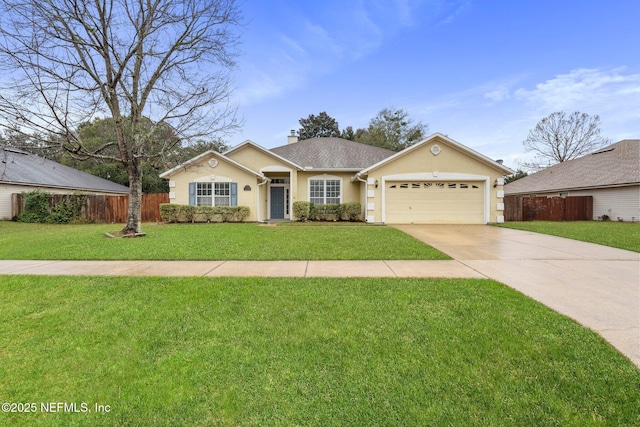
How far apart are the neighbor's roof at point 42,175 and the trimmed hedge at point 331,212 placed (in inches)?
639

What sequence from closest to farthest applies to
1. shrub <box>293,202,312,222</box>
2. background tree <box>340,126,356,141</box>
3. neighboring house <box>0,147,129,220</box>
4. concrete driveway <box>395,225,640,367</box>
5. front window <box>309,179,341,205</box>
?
concrete driveway <box>395,225,640,367</box>
shrub <box>293,202,312,222</box>
neighboring house <box>0,147,129,220</box>
front window <box>309,179,341,205</box>
background tree <box>340,126,356,141</box>

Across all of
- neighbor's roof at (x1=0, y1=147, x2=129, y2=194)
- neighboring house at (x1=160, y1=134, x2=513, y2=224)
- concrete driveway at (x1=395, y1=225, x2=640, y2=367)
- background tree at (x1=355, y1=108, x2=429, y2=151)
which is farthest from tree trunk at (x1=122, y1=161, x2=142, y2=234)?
background tree at (x1=355, y1=108, x2=429, y2=151)

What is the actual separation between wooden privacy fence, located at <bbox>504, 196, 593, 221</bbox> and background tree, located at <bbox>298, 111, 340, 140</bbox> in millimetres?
33002

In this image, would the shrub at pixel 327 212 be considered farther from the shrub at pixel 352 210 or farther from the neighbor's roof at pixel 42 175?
the neighbor's roof at pixel 42 175

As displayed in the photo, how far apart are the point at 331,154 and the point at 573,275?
14.8 m

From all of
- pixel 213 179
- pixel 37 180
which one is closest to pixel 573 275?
pixel 213 179

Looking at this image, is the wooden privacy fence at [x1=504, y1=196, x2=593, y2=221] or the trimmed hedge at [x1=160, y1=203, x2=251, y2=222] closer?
the trimmed hedge at [x1=160, y1=203, x2=251, y2=222]

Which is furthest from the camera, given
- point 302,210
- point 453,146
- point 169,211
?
point 302,210

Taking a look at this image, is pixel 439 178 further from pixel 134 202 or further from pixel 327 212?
pixel 134 202

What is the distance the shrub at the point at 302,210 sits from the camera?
15.9 metres

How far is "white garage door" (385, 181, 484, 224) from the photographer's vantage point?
1503cm

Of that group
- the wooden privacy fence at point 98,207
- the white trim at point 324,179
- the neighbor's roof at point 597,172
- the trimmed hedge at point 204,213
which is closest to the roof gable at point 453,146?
the white trim at point 324,179

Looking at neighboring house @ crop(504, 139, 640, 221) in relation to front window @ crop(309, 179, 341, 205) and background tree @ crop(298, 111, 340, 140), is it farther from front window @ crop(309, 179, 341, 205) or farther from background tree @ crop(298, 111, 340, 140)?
background tree @ crop(298, 111, 340, 140)

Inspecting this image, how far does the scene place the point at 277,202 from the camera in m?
18.1
